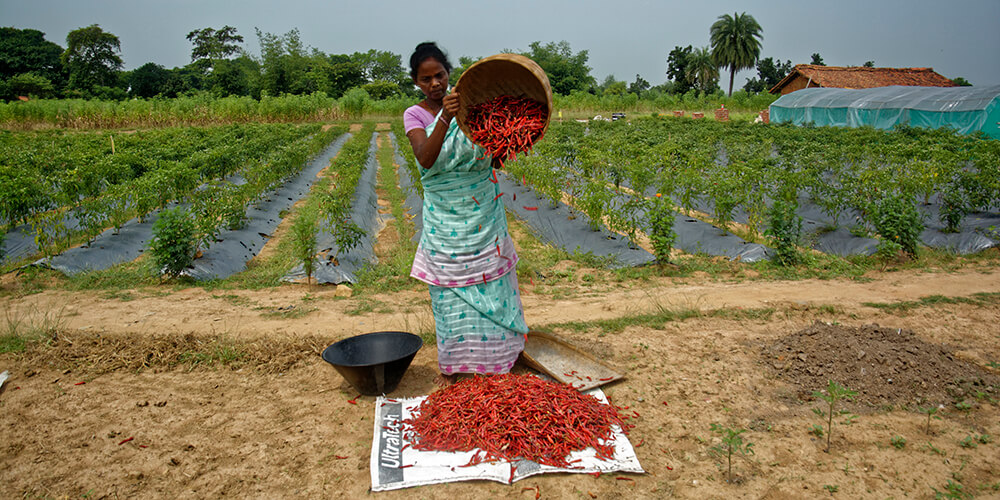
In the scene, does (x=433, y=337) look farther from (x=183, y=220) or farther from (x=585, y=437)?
(x=183, y=220)

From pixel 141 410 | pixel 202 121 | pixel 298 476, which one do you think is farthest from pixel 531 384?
pixel 202 121

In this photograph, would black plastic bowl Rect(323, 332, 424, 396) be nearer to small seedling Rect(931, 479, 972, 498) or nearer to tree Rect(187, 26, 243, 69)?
small seedling Rect(931, 479, 972, 498)

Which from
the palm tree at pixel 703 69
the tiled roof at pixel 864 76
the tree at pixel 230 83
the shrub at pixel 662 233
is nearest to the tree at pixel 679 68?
the palm tree at pixel 703 69

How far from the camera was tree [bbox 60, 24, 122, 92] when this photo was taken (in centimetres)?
4866

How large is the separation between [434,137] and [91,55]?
199ft

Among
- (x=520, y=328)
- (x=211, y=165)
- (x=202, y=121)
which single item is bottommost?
(x=520, y=328)

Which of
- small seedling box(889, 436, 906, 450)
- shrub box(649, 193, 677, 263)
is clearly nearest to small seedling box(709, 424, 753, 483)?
small seedling box(889, 436, 906, 450)

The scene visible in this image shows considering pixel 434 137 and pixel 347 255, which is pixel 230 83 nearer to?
pixel 347 255

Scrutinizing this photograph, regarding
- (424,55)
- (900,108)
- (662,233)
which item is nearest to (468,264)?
(424,55)

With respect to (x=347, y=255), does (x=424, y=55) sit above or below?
above

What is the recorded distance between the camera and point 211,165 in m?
11.5

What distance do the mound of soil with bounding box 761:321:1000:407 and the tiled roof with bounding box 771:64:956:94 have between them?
33.5 m

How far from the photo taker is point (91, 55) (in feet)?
163

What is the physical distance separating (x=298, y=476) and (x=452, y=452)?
74 cm
